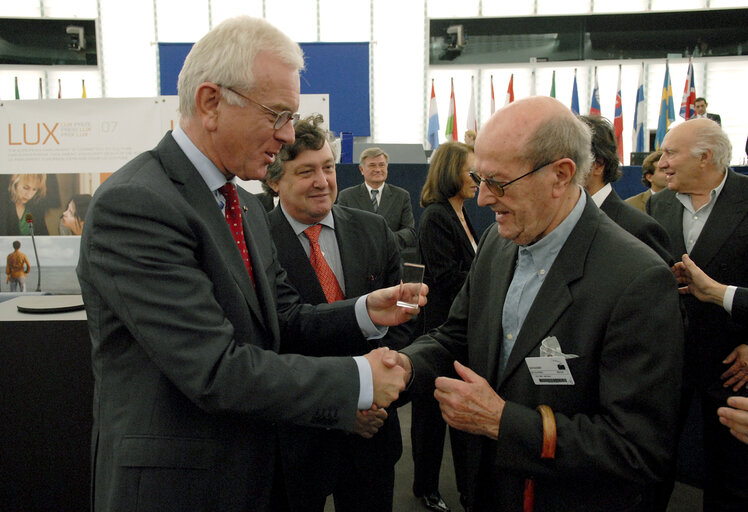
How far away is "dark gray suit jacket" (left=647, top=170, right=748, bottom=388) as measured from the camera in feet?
8.96

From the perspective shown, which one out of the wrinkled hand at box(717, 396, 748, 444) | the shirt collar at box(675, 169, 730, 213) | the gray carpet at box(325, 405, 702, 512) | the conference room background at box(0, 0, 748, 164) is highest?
the conference room background at box(0, 0, 748, 164)

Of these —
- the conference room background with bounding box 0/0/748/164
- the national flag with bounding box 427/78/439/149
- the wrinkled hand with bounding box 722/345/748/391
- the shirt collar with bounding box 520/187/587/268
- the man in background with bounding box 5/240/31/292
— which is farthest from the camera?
the conference room background with bounding box 0/0/748/164

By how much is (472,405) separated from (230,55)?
1106mm

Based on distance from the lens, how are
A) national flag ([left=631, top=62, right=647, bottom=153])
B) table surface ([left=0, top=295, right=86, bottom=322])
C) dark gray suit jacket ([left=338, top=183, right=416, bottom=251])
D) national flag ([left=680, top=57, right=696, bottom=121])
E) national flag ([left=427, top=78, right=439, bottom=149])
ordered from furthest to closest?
national flag ([left=427, top=78, right=439, bottom=149]) < national flag ([left=631, top=62, right=647, bottom=153]) < national flag ([left=680, top=57, right=696, bottom=121]) < dark gray suit jacket ([left=338, top=183, right=416, bottom=251]) < table surface ([left=0, top=295, right=86, bottom=322])

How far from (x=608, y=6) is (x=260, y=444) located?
15.7 metres

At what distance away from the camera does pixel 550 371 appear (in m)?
1.46

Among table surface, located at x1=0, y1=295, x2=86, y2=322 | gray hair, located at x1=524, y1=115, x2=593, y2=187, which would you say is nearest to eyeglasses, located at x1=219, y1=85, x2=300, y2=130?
gray hair, located at x1=524, y1=115, x2=593, y2=187

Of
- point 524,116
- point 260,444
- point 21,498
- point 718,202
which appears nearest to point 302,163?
point 524,116

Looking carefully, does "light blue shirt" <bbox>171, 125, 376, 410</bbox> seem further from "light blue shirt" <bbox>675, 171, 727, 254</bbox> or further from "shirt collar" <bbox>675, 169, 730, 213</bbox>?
"shirt collar" <bbox>675, 169, 730, 213</bbox>

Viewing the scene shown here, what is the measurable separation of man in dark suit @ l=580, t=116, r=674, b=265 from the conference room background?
1199cm

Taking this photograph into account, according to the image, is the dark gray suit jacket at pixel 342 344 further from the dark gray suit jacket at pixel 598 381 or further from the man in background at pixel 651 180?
the man in background at pixel 651 180

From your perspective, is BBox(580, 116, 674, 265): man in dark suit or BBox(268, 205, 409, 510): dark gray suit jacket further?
BBox(580, 116, 674, 265): man in dark suit

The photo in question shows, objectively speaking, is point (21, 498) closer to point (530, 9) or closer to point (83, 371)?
point (83, 371)

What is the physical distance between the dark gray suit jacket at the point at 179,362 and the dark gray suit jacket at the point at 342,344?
0.25 metres
